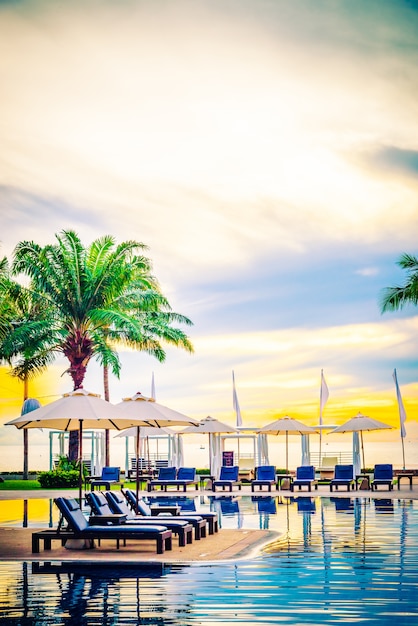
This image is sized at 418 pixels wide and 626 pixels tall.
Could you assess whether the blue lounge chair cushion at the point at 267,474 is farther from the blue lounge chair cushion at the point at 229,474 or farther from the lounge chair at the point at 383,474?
the lounge chair at the point at 383,474

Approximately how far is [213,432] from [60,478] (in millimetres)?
5886

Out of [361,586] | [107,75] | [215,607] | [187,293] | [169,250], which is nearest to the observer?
[215,607]

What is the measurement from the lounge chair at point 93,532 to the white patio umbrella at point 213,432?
16.7 m

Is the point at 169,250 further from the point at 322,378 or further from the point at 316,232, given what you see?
the point at 322,378

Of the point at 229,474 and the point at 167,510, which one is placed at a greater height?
the point at 229,474

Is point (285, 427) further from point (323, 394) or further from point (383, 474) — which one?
point (323, 394)

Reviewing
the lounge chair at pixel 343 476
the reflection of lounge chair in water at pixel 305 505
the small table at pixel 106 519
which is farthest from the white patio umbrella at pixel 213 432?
the small table at pixel 106 519

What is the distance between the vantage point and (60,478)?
1180 inches

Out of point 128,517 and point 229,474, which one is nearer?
point 128,517

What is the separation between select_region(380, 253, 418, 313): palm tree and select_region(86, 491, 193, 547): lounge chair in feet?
54.1

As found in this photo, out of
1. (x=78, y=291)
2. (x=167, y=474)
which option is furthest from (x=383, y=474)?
(x=78, y=291)

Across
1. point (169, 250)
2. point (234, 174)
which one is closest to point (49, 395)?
point (169, 250)

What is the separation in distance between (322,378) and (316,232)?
22.3 ft

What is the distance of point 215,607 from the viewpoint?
28.1 feet
